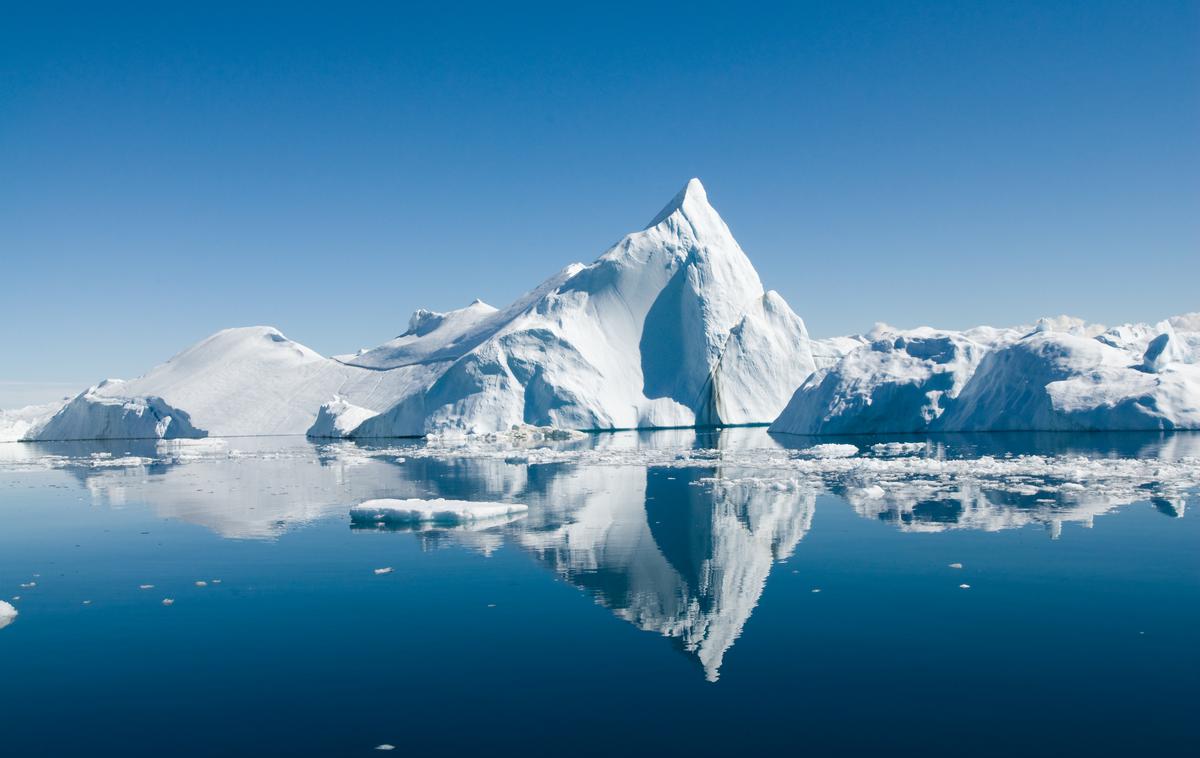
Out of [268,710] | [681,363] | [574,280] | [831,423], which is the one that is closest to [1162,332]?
[831,423]

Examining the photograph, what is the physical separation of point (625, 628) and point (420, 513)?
595cm

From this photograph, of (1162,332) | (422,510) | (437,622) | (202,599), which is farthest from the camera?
(1162,332)

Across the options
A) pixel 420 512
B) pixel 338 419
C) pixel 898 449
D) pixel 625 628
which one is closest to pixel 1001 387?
pixel 898 449

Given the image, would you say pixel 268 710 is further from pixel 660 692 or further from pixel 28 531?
pixel 28 531

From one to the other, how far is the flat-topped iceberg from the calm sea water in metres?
0.58

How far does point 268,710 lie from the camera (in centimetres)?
510

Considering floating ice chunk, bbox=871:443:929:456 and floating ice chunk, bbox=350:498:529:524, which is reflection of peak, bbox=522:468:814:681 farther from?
floating ice chunk, bbox=871:443:929:456

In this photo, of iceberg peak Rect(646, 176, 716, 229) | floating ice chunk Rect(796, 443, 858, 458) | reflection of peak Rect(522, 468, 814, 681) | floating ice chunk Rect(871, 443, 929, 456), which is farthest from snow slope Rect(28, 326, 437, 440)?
reflection of peak Rect(522, 468, 814, 681)

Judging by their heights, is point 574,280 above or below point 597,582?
above

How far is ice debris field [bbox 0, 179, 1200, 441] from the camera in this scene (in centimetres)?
3100

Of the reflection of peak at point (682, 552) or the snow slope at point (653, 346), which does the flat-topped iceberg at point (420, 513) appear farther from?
the snow slope at point (653, 346)

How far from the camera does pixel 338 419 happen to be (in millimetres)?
45781

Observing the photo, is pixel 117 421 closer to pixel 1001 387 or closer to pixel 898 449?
pixel 898 449

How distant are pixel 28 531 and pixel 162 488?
5770mm
